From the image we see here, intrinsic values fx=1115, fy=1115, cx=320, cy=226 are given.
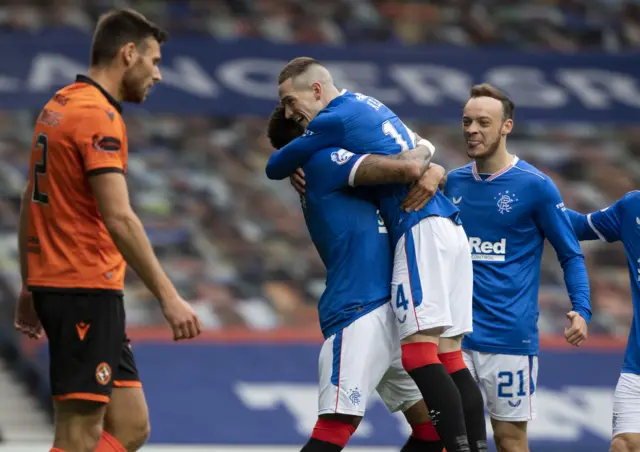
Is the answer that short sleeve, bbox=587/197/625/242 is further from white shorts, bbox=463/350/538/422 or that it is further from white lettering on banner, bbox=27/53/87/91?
white lettering on banner, bbox=27/53/87/91

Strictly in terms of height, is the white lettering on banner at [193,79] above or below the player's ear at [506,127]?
above

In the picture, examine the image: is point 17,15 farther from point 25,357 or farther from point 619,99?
point 619,99

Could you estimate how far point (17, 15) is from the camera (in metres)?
13.7

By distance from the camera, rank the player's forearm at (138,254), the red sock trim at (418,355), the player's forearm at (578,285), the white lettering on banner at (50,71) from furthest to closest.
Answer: the white lettering on banner at (50,71)
the player's forearm at (578,285)
the red sock trim at (418,355)
the player's forearm at (138,254)

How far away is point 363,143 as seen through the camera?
4914 millimetres

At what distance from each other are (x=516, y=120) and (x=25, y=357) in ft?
18.2

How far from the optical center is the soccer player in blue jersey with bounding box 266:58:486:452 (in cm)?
461

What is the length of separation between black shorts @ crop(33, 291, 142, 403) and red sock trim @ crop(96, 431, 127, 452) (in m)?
0.35

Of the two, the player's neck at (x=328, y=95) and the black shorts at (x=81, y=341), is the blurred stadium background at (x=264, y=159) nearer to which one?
the player's neck at (x=328, y=95)

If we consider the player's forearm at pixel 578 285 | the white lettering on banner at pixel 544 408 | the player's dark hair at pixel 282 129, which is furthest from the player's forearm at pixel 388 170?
the white lettering on banner at pixel 544 408

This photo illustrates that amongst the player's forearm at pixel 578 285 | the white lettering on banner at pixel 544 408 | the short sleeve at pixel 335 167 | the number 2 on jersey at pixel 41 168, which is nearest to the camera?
the number 2 on jersey at pixel 41 168

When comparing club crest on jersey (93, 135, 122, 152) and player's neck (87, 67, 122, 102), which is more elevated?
player's neck (87, 67, 122, 102)

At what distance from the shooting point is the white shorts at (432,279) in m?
4.70

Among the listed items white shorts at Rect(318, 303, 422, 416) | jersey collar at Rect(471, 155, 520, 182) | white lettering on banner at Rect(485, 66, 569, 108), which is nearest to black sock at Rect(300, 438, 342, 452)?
Answer: white shorts at Rect(318, 303, 422, 416)
